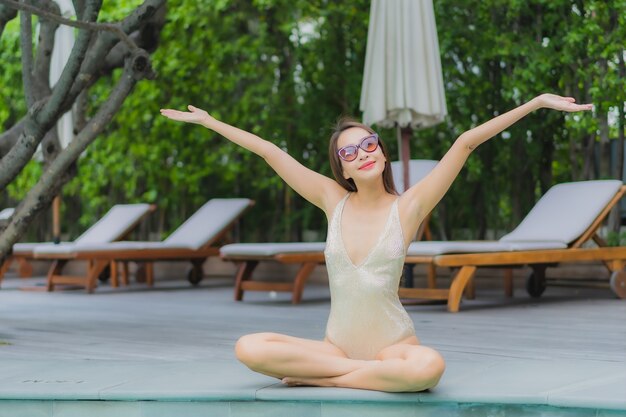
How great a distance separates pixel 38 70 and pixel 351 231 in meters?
3.34

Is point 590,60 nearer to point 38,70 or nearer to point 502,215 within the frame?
point 502,215

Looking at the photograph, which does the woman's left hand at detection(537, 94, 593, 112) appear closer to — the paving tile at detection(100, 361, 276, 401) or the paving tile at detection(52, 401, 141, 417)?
the paving tile at detection(100, 361, 276, 401)

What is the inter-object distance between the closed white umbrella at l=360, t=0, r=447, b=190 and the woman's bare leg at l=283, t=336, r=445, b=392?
167 inches

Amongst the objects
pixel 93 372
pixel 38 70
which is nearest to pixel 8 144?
pixel 38 70

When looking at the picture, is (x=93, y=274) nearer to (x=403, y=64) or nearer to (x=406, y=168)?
(x=406, y=168)

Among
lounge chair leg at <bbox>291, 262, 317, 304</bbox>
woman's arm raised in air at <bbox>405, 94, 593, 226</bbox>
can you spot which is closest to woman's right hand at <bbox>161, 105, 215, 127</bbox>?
woman's arm raised in air at <bbox>405, 94, 593, 226</bbox>

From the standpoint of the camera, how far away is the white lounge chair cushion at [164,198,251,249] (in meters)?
9.82

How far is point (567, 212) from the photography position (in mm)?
7414

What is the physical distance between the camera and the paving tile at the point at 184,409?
3062mm

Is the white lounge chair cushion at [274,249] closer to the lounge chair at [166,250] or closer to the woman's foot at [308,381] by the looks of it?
the lounge chair at [166,250]

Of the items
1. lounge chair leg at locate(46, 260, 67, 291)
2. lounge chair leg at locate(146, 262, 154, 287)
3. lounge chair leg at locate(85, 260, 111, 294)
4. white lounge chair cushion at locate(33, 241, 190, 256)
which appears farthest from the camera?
lounge chair leg at locate(146, 262, 154, 287)

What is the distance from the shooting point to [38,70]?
5.87m

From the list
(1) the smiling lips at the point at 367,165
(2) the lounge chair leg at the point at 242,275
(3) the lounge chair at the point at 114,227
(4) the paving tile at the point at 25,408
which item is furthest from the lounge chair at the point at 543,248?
(3) the lounge chair at the point at 114,227

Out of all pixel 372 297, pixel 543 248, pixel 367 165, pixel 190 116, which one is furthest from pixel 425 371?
pixel 543 248
